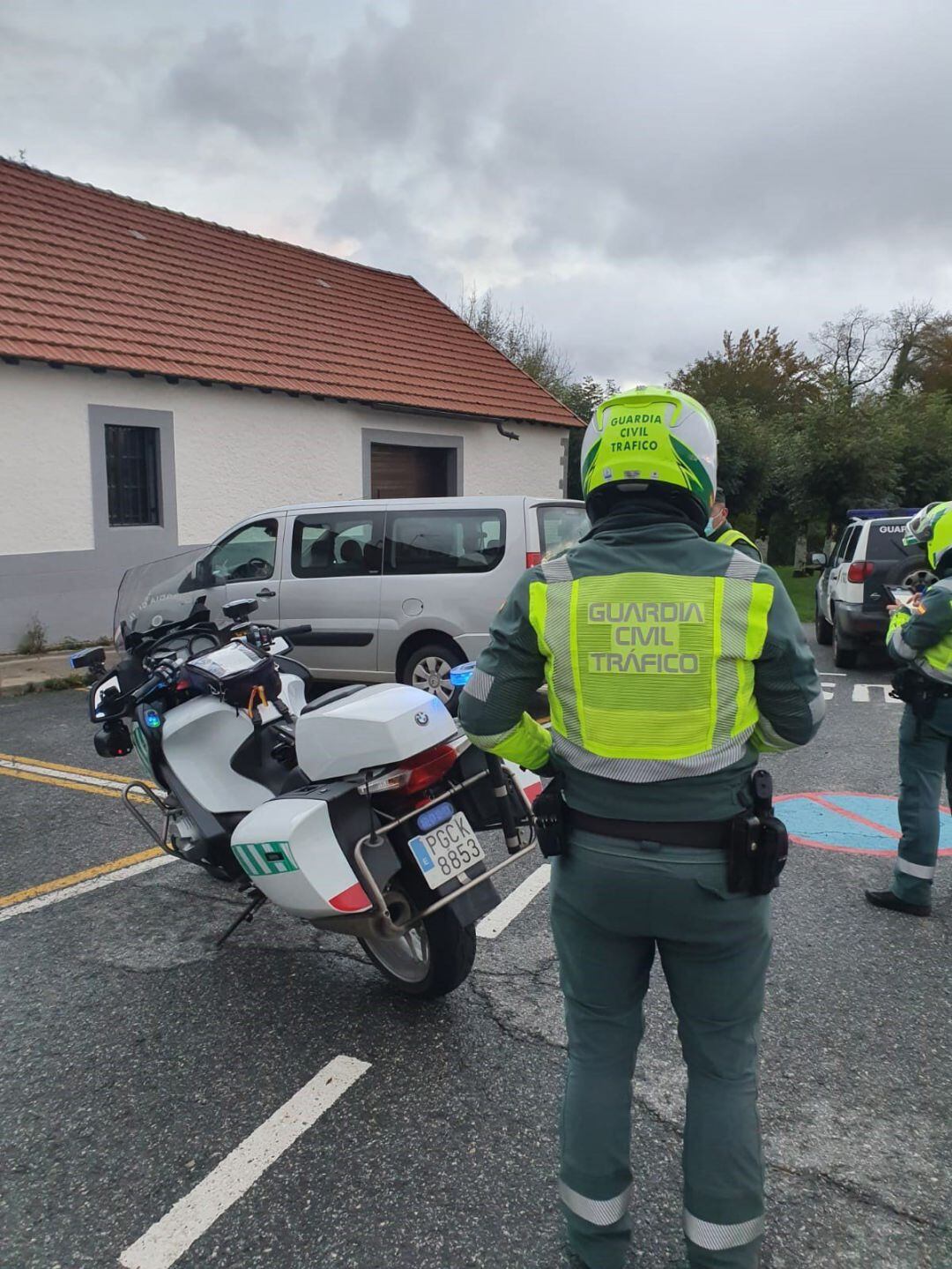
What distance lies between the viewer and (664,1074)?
293 cm

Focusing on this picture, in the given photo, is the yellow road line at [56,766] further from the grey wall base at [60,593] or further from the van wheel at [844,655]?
the van wheel at [844,655]

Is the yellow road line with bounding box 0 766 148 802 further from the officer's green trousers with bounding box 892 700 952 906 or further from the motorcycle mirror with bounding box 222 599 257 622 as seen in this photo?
the officer's green trousers with bounding box 892 700 952 906

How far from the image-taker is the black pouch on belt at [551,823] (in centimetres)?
211

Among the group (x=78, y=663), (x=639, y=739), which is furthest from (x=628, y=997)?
(x=78, y=663)

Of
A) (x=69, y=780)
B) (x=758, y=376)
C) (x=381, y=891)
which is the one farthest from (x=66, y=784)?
(x=758, y=376)

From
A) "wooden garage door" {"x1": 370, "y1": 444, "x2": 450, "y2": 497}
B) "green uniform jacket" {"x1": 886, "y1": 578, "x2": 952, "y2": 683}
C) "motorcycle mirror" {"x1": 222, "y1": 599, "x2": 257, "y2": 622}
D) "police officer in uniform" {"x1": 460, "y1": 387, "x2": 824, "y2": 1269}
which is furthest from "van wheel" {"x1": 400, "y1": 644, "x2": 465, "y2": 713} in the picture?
"wooden garage door" {"x1": 370, "y1": 444, "x2": 450, "y2": 497}

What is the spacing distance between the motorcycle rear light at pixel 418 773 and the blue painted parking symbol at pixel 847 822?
105 inches

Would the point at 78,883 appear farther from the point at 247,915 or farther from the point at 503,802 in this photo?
the point at 503,802

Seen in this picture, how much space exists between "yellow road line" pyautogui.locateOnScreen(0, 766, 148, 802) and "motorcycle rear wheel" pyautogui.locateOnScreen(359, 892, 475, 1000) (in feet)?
9.30

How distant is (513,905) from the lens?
422cm

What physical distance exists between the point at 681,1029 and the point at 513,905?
2.15 m

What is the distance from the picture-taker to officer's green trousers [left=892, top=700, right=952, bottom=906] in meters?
4.07

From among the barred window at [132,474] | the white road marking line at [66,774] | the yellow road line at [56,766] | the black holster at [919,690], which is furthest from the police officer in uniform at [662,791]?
the barred window at [132,474]

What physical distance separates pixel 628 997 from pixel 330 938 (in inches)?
82.0
